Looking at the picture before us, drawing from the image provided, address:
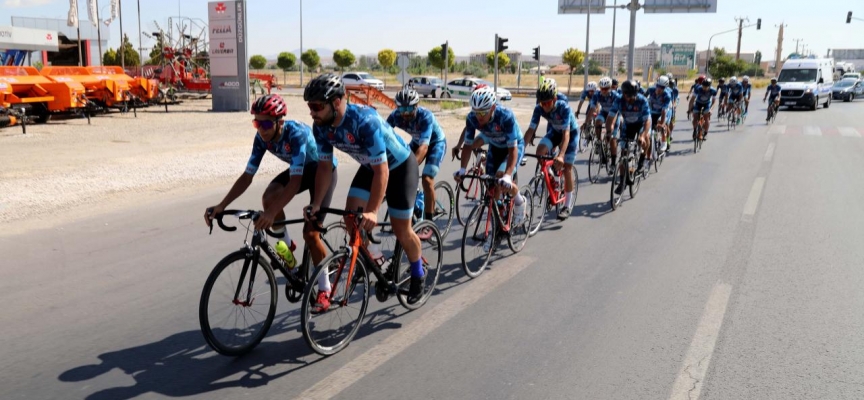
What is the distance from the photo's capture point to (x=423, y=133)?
6762 millimetres

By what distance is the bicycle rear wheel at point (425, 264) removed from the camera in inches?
195

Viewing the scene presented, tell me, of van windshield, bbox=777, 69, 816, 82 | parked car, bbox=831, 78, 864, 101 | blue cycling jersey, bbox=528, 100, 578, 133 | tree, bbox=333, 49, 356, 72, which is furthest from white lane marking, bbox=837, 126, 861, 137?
tree, bbox=333, 49, 356, 72

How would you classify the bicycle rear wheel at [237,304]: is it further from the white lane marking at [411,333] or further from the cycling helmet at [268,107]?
the cycling helmet at [268,107]

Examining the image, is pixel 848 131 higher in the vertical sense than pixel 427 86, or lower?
lower

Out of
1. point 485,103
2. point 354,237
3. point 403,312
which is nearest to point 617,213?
point 485,103

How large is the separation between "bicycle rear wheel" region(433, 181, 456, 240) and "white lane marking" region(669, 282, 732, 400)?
2958mm

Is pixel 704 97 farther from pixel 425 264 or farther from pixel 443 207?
pixel 425 264

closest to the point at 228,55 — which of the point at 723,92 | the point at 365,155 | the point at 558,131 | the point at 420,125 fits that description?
the point at 723,92

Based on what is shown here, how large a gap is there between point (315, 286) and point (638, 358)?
2.15m

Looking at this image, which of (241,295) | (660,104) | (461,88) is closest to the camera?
(241,295)

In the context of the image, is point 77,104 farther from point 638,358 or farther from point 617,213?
point 638,358

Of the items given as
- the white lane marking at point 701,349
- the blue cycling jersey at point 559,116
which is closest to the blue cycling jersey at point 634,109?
the blue cycling jersey at point 559,116

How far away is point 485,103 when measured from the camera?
6.01 metres

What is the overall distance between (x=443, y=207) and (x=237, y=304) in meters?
3.63
